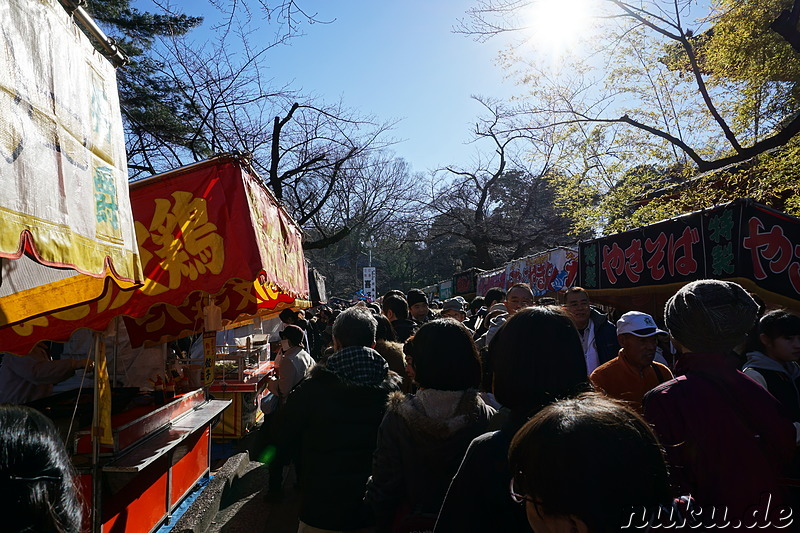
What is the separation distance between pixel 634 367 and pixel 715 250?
3.50m

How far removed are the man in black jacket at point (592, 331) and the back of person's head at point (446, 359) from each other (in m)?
2.70

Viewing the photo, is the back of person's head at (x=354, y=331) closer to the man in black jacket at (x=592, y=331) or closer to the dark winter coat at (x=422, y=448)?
the dark winter coat at (x=422, y=448)

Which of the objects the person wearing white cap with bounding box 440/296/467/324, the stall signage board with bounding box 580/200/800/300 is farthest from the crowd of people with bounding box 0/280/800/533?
the person wearing white cap with bounding box 440/296/467/324

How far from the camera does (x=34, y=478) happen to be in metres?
1.10

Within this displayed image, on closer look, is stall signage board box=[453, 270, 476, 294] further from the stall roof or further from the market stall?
the stall roof

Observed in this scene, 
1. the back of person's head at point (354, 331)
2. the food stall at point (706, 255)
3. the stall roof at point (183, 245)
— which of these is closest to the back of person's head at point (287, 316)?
the stall roof at point (183, 245)

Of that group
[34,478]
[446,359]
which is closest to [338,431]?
[446,359]

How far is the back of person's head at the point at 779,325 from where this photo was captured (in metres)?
3.23

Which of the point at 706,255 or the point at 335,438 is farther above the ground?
the point at 706,255

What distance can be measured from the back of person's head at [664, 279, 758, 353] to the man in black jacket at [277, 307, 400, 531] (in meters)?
1.60

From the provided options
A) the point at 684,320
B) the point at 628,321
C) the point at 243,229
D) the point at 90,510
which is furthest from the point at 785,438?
the point at 90,510

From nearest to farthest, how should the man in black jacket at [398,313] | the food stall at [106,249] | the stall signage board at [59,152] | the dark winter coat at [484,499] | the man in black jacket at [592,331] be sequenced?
the dark winter coat at [484,499]
the stall signage board at [59,152]
the food stall at [106,249]
the man in black jacket at [592,331]
the man in black jacket at [398,313]

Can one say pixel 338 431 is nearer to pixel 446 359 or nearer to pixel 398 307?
pixel 446 359

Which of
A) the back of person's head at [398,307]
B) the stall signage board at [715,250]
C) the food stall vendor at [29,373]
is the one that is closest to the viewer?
the food stall vendor at [29,373]
